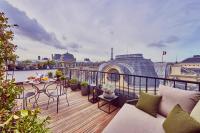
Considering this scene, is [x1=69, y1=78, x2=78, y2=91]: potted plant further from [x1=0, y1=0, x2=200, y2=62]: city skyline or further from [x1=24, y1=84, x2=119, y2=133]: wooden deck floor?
[x1=0, y1=0, x2=200, y2=62]: city skyline

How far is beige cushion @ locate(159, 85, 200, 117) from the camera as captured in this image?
71.7 inches

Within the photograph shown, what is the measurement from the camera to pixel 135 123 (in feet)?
5.76

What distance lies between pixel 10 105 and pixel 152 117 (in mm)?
1846

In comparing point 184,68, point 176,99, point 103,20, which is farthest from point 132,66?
point 176,99

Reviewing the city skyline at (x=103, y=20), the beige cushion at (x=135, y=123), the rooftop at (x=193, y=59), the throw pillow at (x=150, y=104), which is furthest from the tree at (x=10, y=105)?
the rooftop at (x=193, y=59)

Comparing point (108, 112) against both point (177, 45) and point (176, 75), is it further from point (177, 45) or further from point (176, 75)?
point (177, 45)

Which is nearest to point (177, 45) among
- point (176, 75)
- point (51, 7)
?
point (176, 75)

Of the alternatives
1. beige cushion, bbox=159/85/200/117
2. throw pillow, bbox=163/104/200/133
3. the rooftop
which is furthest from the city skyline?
throw pillow, bbox=163/104/200/133

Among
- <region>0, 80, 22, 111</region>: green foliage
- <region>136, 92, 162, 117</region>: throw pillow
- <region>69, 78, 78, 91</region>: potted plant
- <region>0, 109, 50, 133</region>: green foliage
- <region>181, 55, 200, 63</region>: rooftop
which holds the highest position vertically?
<region>181, 55, 200, 63</region>: rooftop

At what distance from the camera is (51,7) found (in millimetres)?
5027

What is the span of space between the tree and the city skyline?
110 inches

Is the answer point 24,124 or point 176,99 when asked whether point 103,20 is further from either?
point 24,124

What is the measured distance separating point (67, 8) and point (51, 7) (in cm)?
61

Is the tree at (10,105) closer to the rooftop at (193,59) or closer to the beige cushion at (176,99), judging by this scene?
the beige cushion at (176,99)
